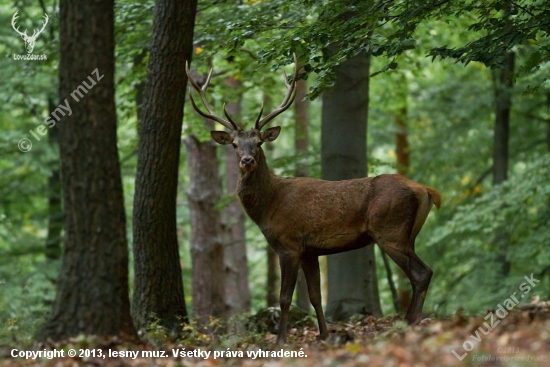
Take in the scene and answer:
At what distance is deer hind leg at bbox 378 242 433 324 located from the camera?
25.1ft

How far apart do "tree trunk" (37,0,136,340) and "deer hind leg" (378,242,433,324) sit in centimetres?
301

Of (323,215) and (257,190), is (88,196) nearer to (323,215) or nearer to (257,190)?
(257,190)

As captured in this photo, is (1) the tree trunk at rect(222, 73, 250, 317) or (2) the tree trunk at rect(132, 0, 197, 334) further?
(1) the tree trunk at rect(222, 73, 250, 317)

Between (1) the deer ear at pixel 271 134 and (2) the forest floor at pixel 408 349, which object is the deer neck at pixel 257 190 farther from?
(2) the forest floor at pixel 408 349

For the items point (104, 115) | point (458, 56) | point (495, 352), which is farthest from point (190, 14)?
point (495, 352)

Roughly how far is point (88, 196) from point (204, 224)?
8406 mm

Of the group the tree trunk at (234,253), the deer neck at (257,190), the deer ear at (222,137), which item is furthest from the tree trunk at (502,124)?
the deer ear at (222,137)

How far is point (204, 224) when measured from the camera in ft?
47.3

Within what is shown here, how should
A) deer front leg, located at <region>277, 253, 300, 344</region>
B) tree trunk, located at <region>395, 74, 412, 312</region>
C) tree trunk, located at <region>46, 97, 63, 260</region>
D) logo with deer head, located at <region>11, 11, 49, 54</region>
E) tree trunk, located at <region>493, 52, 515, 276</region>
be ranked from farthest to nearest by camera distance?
tree trunk, located at <region>395, 74, 412, 312</region> → tree trunk, located at <region>46, 97, 63, 260</region> → tree trunk, located at <region>493, 52, 515, 276</region> → logo with deer head, located at <region>11, 11, 49, 54</region> → deer front leg, located at <region>277, 253, 300, 344</region>

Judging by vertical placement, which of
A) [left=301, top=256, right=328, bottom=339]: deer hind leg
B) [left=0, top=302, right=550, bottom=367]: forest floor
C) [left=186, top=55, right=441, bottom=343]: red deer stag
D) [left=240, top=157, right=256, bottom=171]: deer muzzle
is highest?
[left=240, top=157, right=256, bottom=171]: deer muzzle

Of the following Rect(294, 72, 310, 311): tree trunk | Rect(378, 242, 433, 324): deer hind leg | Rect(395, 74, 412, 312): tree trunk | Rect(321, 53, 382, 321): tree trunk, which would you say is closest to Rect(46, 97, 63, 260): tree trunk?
Rect(294, 72, 310, 311): tree trunk

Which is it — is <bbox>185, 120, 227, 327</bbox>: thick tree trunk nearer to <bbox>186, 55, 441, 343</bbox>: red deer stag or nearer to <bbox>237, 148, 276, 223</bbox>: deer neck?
<bbox>186, 55, 441, 343</bbox>: red deer stag

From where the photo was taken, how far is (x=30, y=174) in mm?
17531

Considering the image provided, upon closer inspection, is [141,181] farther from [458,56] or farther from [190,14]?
[458,56]
